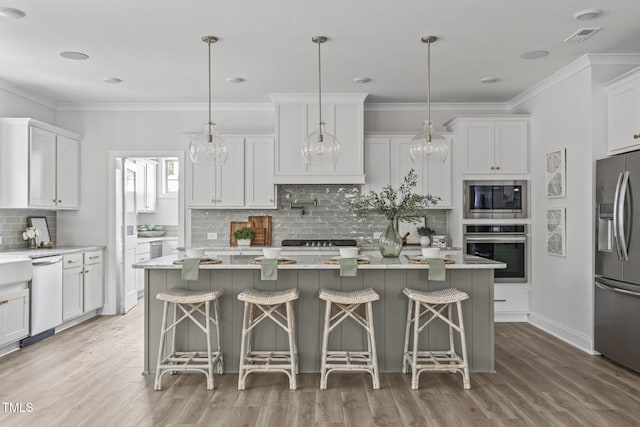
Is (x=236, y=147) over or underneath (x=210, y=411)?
over

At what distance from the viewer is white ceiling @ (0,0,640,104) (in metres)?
3.49

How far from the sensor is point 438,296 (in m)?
3.54

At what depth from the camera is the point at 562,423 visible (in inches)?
116

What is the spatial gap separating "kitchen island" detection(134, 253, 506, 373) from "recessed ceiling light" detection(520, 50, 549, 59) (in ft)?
6.56

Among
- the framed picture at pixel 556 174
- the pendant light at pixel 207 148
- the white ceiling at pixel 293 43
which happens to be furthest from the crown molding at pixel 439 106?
the pendant light at pixel 207 148

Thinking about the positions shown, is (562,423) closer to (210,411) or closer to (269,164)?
(210,411)

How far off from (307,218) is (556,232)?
2926 millimetres

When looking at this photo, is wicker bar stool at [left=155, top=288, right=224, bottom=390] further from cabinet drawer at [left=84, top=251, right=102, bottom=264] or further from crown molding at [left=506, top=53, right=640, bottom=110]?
crown molding at [left=506, top=53, right=640, bottom=110]

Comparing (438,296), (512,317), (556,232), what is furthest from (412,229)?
(438,296)

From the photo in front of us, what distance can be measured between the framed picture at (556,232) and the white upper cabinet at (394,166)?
1311mm

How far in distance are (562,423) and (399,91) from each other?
396 centimetres

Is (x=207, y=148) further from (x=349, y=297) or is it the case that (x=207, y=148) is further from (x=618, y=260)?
(x=618, y=260)

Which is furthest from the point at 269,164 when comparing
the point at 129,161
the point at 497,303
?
the point at 497,303

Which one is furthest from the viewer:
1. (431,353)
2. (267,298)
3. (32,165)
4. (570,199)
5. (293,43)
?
(32,165)
